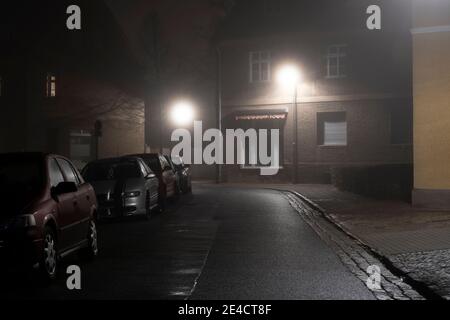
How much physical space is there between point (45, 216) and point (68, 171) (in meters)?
1.83

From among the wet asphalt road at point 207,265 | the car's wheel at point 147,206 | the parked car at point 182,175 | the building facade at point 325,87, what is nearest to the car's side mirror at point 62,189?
the wet asphalt road at point 207,265

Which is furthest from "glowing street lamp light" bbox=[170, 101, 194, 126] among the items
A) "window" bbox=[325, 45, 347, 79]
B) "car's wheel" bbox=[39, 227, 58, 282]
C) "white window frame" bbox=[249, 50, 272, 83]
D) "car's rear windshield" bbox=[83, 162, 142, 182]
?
"car's wheel" bbox=[39, 227, 58, 282]

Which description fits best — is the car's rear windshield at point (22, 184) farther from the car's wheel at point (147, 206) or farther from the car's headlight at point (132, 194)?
the car's wheel at point (147, 206)

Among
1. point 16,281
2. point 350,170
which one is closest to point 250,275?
point 16,281

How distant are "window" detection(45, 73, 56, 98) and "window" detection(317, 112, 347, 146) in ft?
43.2

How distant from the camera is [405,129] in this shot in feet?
109

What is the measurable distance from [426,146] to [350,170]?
7525 mm

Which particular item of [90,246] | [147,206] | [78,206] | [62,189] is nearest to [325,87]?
[147,206]

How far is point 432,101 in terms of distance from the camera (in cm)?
1714

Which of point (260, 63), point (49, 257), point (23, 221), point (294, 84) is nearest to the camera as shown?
point (23, 221)

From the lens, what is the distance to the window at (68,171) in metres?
9.53

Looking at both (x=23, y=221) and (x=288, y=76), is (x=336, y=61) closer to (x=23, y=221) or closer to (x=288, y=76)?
(x=288, y=76)

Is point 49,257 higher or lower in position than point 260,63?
lower
